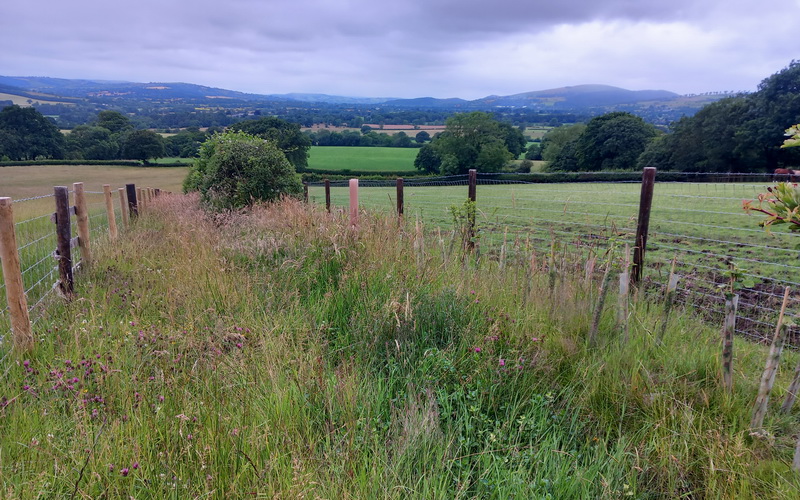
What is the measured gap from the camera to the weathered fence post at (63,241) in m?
5.03

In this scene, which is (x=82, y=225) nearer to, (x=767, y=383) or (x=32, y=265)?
(x=32, y=265)

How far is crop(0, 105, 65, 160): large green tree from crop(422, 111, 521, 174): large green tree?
145 feet

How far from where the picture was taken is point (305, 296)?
4.52 metres

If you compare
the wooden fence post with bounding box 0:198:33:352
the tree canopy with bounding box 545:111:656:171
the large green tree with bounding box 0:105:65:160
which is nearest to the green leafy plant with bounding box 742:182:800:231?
the wooden fence post with bounding box 0:198:33:352

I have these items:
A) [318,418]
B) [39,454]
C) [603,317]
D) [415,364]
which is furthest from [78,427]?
[603,317]

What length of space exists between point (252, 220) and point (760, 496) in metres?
6.58

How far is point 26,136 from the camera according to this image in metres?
46.4

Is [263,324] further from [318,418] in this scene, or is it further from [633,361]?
[633,361]

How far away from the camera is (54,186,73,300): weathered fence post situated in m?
5.03

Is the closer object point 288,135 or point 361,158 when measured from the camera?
point 288,135

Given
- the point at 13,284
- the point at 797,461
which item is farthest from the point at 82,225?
the point at 797,461

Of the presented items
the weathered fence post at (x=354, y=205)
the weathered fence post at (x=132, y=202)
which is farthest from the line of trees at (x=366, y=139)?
the weathered fence post at (x=354, y=205)

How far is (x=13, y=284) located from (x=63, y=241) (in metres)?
1.74

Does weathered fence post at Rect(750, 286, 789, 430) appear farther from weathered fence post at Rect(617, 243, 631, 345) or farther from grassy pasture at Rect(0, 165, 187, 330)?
grassy pasture at Rect(0, 165, 187, 330)
